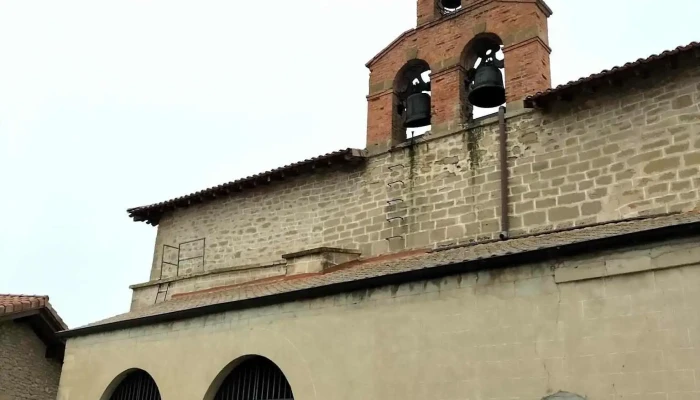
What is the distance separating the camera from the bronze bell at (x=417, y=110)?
39.5 feet

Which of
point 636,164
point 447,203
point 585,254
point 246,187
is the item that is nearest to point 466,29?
point 447,203

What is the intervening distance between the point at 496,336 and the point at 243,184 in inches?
327

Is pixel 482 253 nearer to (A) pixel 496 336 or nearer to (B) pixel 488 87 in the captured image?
(A) pixel 496 336

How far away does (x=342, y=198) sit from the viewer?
12781 millimetres

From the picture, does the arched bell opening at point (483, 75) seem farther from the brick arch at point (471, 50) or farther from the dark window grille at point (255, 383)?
the dark window grille at point (255, 383)

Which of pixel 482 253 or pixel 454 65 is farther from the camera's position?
pixel 454 65

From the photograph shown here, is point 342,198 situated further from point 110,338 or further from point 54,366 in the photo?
point 54,366

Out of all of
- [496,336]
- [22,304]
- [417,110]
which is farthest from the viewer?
[22,304]

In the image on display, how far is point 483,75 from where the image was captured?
11336mm

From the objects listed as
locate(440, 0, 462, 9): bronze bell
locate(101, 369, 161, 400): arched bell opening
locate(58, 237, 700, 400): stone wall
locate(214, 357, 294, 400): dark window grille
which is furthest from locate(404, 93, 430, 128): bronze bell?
locate(101, 369, 161, 400): arched bell opening

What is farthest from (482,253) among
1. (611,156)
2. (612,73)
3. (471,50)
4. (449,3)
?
(449,3)

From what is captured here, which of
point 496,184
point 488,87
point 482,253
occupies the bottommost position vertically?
point 482,253

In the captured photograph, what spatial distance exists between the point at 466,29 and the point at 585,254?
6.29 metres

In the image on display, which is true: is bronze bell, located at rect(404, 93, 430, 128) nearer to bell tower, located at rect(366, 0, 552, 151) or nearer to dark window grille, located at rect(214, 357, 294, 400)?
bell tower, located at rect(366, 0, 552, 151)
